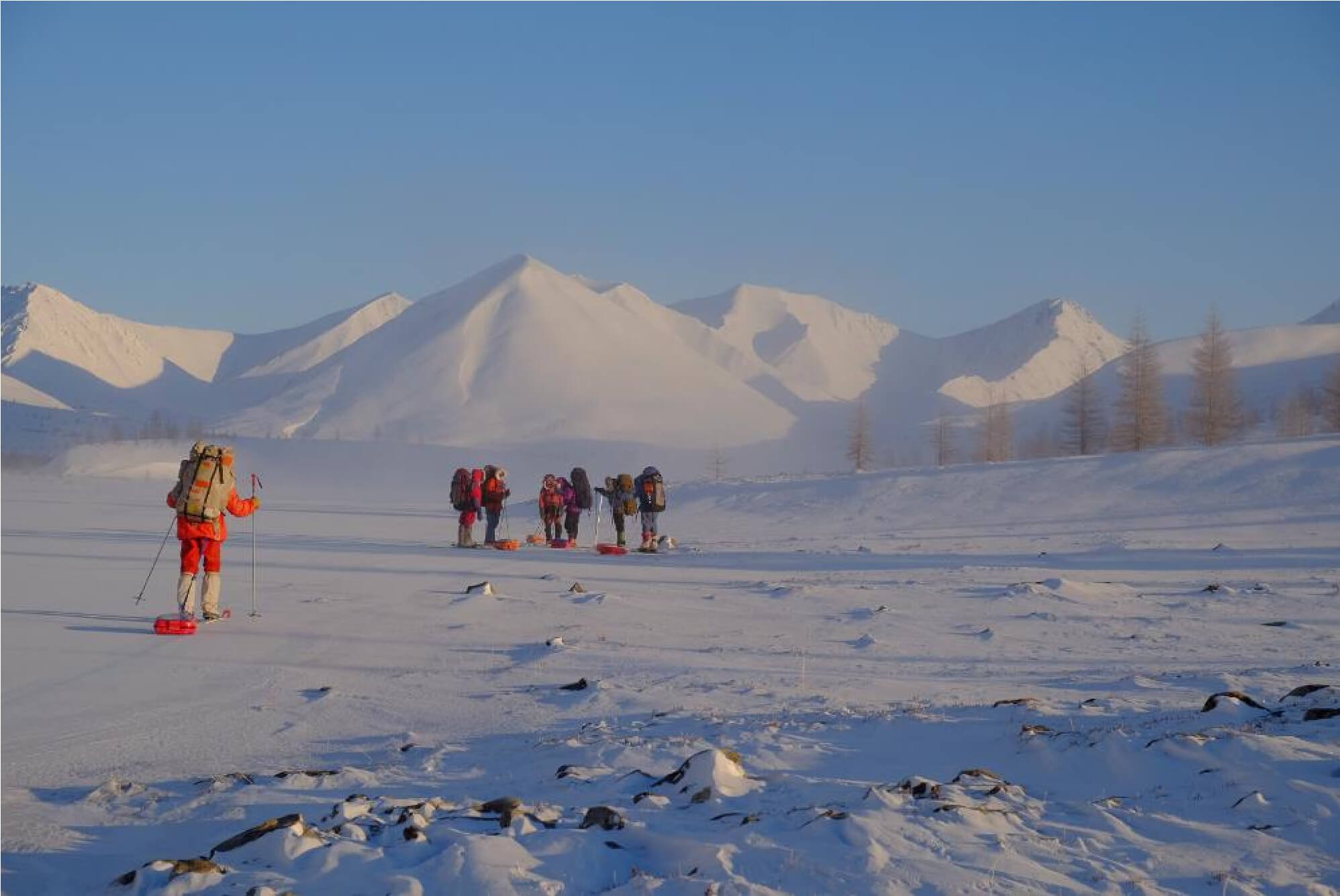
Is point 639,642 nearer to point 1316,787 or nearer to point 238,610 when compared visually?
point 238,610

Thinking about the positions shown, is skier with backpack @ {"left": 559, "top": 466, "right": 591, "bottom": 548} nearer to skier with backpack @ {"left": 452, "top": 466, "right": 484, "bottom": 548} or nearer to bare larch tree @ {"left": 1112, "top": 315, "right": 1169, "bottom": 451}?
skier with backpack @ {"left": 452, "top": 466, "right": 484, "bottom": 548}

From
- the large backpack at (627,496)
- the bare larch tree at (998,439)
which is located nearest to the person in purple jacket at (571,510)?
the large backpack at (627,496)

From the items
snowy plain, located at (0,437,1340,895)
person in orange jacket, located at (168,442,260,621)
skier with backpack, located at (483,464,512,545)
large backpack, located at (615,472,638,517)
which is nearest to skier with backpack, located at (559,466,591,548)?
large backpack, located at (615,472,638,517)

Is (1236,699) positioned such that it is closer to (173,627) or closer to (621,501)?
(173,627)

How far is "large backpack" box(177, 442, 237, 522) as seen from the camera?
13172 mm

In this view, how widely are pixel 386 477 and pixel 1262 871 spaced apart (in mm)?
110033

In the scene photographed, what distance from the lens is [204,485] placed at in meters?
13.3

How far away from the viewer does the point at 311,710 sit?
942 centimetres

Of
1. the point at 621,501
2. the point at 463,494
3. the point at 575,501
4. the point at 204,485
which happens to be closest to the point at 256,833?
the point at 204,485

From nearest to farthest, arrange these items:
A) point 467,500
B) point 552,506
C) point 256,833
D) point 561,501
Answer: point 256,833 < point 467,500 < point 552,506 < point 561,501

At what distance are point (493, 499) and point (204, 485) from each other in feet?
46.5

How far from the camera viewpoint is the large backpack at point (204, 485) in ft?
43.2

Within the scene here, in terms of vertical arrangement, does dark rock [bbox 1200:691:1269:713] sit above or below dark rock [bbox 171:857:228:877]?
above

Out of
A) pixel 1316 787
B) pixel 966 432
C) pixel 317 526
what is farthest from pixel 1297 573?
pixel 966 432
